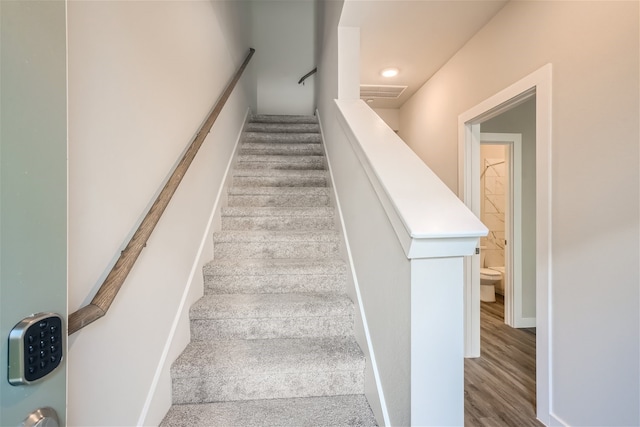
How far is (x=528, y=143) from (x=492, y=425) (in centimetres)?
276

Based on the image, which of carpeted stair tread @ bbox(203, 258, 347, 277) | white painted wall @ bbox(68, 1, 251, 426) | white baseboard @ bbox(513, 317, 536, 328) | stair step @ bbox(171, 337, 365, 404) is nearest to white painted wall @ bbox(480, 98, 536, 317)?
white baseboard @ bbox(513, 317, 536, 328)

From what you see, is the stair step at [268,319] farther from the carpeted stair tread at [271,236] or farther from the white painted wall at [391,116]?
the white painted wall at [391,116]

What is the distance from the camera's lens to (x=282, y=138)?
328 cm

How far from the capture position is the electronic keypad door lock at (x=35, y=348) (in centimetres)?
40

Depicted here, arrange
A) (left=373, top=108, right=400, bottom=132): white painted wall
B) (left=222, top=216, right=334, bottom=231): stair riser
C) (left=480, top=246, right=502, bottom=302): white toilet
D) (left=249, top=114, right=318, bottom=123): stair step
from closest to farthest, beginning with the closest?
(left=222, top=216, right=334, bottom=231): stair riser
(left=249, top=114, right=318, bottom=123): stair step
(left=480, top=246, right=502, bottom=302): white toilet
(left=373, top=108, right=400, bottom=132): white painted wall

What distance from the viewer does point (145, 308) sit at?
109 centimetres

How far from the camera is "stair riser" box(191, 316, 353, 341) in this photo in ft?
4.92

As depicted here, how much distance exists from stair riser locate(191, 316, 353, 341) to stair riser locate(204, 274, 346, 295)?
0.80 feet

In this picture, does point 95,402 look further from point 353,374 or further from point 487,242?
point 487,242

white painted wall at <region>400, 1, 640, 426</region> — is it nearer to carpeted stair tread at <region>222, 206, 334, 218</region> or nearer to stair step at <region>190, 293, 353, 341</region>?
stair step at <region>190, 293, 353, 341</region>

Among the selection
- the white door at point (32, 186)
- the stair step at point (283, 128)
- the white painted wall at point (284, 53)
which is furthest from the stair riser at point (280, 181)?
the white painted wall at point (284, 53)

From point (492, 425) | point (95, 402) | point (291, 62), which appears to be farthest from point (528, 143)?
point (95, 402)

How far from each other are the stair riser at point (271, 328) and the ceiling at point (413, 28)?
1.88 m

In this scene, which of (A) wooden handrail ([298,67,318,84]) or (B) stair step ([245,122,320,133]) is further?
(A) wooden handrail ([298,67,318,84])
